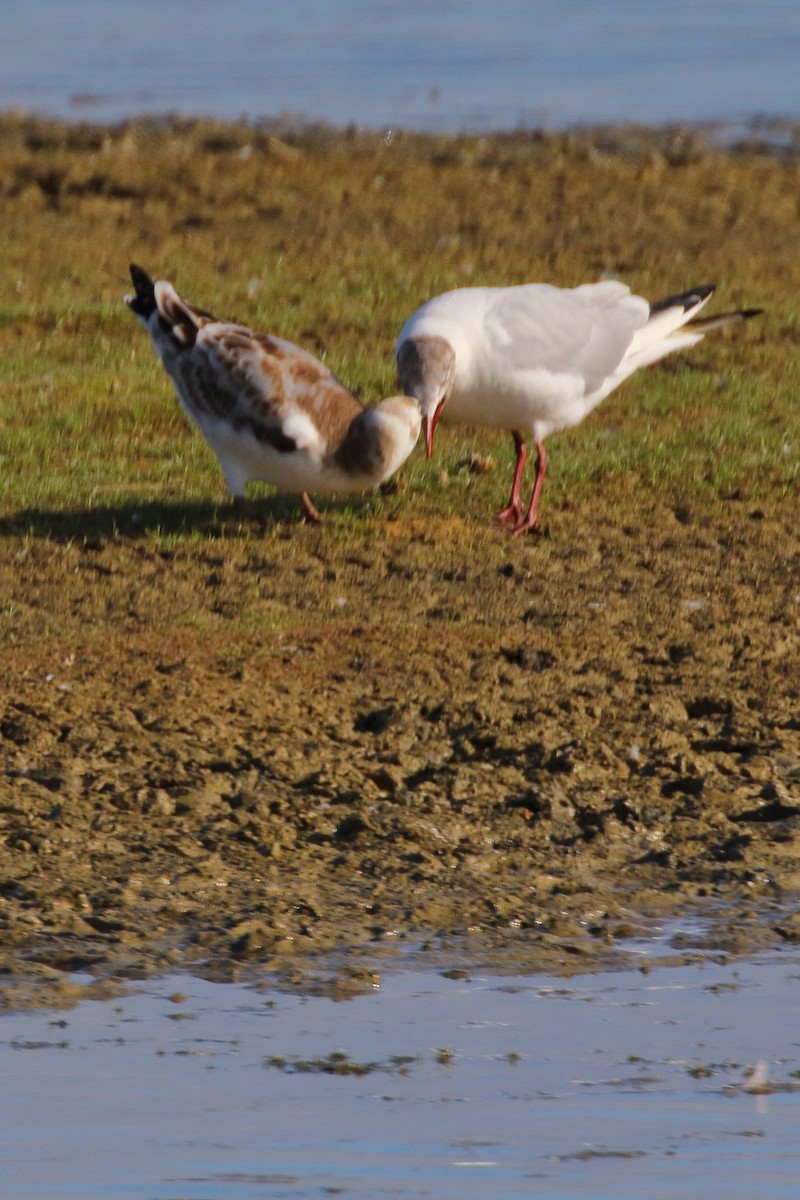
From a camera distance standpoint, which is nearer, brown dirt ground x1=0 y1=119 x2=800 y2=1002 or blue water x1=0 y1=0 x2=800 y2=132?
brown dirt ground x1=0 y1=119 x2=800 y2=1002

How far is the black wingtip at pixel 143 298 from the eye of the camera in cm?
842

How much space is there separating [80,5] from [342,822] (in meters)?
27.7

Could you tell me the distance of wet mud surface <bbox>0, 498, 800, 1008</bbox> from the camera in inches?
194

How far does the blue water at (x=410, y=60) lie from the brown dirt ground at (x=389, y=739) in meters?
12.0

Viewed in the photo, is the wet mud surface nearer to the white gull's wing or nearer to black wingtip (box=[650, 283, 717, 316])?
the white gull's wing

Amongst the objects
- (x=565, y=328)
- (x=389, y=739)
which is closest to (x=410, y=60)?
(x=565, y=328)

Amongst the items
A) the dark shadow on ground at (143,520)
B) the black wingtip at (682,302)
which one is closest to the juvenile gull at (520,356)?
the black wingtip at (682,302)

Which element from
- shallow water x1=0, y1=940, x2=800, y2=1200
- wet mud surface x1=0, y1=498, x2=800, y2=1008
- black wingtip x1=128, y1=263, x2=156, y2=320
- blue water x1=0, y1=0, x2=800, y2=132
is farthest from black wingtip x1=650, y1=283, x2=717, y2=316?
blue water x1=0, y1=0, x2=800, y2=132

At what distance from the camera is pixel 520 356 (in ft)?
26.6

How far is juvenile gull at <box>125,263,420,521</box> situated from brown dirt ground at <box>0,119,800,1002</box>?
11.5 inches

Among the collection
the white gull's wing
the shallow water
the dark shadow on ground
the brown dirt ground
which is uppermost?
the white gull's wing

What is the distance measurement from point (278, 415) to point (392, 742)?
2.14 m

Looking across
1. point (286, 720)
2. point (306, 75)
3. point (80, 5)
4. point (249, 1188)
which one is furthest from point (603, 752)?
point (80, 5)

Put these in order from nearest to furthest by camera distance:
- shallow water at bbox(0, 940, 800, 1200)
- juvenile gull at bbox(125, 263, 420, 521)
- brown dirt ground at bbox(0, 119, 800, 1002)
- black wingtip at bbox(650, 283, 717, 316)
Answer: shallow water at bbox(0, 940, 800, 1200) → brown dirt ground at bbox(0, 119, 800, 1002) → juvenile gull at bbox(125, 263, 420, 521) → black wingtip at bbox(650, 283, 717, 316)
